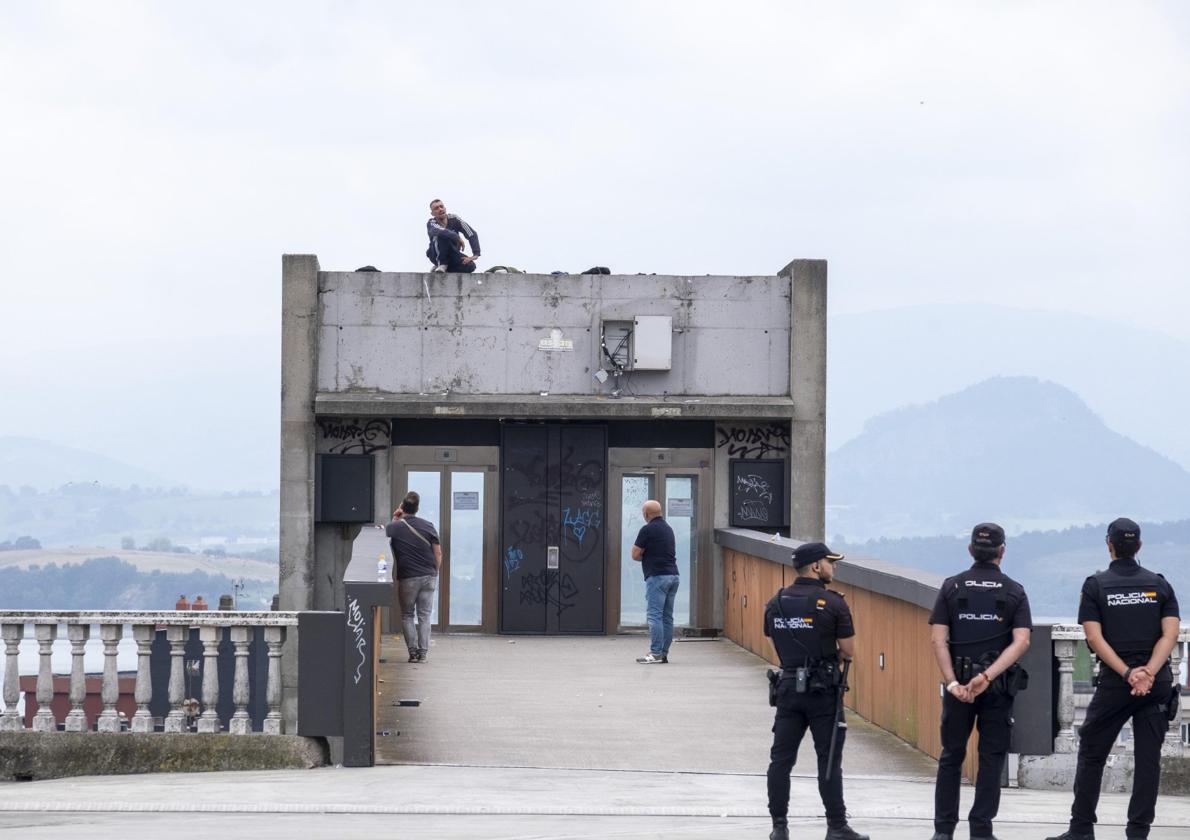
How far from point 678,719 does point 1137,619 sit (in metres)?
5.56

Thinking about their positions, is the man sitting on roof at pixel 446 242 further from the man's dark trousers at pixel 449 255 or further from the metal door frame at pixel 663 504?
the metal door frame at pixel 663 504

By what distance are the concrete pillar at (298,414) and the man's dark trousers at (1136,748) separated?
1367 centimetres

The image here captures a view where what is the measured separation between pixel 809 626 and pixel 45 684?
592 centimetres

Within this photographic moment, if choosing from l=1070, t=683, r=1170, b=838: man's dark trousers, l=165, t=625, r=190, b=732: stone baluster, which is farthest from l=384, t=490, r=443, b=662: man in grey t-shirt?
l=1070, t=683, r=1170, b=838: man's dark trousers

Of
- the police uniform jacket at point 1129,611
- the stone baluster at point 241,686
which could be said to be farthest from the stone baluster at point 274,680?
the police uniform jacket at point 1129,611

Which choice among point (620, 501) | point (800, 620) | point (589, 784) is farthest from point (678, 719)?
point (620, 501)

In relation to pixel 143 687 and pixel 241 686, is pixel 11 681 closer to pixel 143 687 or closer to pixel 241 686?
pixel 143 687

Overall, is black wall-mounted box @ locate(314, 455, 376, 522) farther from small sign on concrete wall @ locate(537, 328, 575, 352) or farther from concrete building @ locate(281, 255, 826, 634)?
small sign on concrete wall @ locate(537, 328, 575, 352)

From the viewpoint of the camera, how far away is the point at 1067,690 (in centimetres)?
1150

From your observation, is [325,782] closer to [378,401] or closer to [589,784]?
[589,784]

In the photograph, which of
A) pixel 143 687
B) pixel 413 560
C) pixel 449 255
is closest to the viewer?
pixel 143 687

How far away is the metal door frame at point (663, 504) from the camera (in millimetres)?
21891

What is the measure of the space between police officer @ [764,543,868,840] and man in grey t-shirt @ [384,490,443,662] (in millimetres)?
8699

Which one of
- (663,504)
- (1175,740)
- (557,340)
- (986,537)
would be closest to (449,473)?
(557,340)
